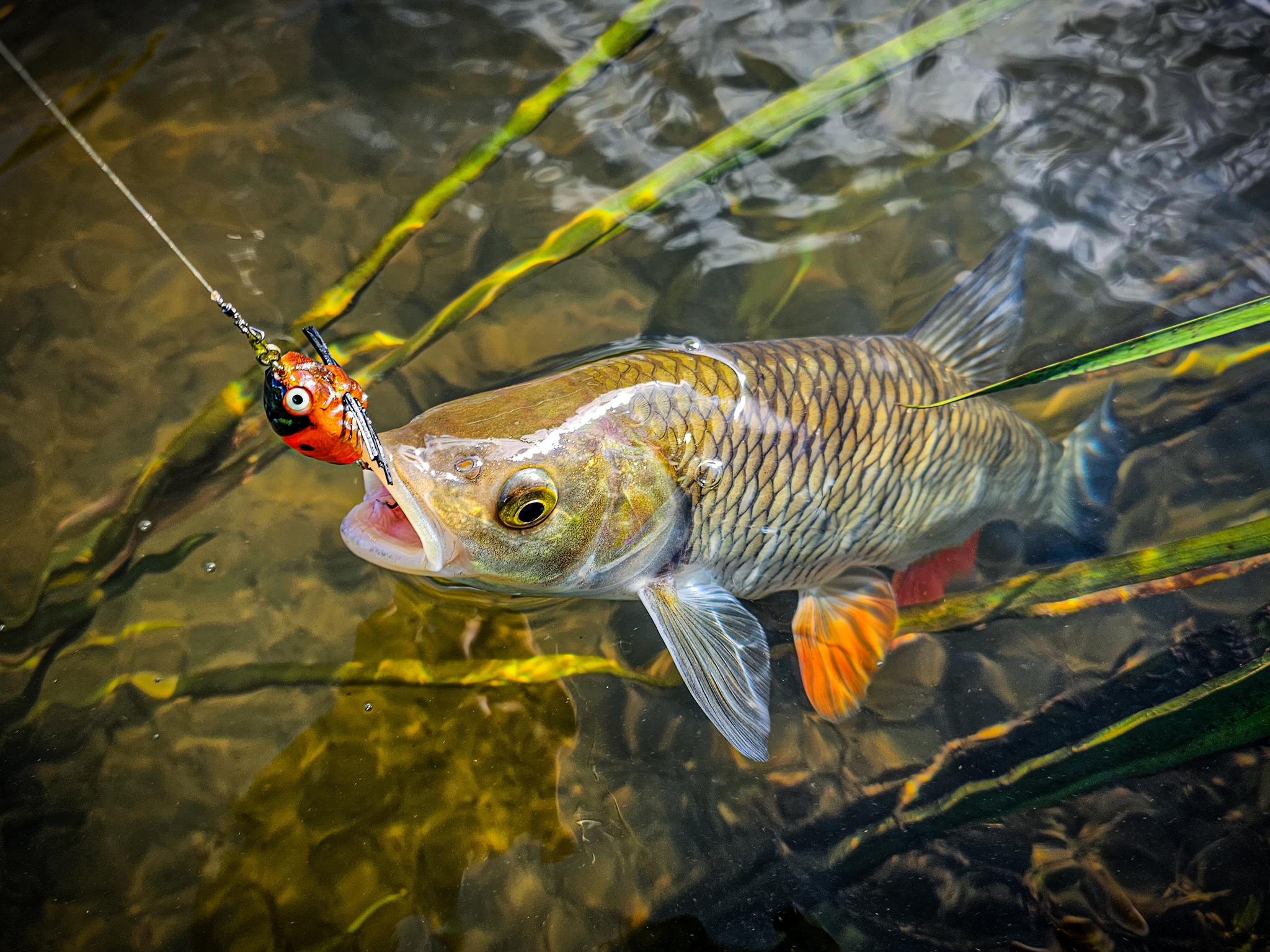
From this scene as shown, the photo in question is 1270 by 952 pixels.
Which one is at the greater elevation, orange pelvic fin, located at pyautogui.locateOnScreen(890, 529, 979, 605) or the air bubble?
the air bubble

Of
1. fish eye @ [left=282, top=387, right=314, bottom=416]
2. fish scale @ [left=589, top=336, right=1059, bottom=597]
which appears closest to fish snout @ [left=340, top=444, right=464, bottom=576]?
fish eye @ [left=282, top=387, right=314, bottom=416]

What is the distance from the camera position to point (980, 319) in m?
2.81

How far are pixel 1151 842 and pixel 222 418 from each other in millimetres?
3842

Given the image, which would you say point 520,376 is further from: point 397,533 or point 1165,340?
point 1165,340

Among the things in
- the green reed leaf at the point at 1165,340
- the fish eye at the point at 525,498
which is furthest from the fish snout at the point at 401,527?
the green reed leaf at the point at 1165,340

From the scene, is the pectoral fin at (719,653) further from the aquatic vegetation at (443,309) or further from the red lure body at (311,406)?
the aquatic vegetation at (443,309)

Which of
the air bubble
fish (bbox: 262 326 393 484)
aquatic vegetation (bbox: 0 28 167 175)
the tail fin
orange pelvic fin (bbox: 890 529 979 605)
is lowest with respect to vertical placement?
the tail fin

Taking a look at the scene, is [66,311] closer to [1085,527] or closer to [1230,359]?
[1085,527]

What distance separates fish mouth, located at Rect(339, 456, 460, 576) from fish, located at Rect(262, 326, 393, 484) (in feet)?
1.01

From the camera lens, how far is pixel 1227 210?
3717 millimetres

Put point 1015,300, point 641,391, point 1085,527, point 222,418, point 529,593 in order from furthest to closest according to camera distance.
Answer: point 1085,527
point 222,418
point 1015,300
point 529,593
point 641,391

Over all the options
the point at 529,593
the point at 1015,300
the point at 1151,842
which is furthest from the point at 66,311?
the point at 1151,842

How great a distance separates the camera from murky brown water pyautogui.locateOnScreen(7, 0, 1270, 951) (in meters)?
2.56

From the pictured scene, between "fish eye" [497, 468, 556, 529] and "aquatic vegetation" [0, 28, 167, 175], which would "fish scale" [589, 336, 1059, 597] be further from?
"aquatic vegetation" [0, 28, 167, 175]
